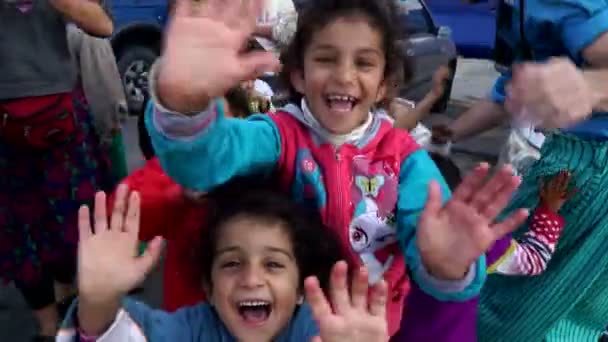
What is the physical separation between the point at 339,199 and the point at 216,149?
28cm

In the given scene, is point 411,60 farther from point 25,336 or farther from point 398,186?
point 25,336

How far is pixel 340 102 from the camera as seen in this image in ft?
5.04

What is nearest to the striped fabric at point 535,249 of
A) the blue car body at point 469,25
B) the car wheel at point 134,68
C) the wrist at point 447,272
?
the wrist at point 447,272

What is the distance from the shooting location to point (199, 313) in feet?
5.10

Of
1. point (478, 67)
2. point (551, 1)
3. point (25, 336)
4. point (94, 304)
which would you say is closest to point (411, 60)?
point (551, 1)

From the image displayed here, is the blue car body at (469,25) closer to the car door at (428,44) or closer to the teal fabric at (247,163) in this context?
the car door at (428,44)

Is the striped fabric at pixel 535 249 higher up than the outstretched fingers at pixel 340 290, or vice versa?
the outstretched fingers at pixel 340 290

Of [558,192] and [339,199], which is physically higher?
[339,199]

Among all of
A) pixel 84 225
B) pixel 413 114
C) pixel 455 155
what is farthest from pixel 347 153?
pixel 455 155

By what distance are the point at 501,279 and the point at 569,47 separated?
2.50 ft

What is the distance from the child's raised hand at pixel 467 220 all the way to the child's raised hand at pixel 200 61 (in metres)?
0.40

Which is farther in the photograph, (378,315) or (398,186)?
(398,186)

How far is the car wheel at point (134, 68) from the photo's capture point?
257 inches

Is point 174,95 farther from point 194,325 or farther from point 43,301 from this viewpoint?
point 43,301
